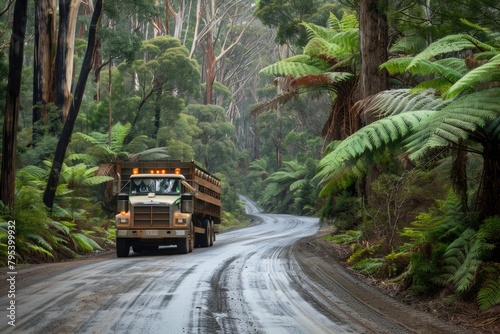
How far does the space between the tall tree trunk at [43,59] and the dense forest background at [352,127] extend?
0.18 ft

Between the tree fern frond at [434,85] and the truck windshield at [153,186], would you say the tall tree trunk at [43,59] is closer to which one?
the truck windshield at [153,186]

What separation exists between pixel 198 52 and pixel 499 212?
61.7 meters

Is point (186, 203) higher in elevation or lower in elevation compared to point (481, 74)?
lower

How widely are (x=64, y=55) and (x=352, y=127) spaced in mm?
13718

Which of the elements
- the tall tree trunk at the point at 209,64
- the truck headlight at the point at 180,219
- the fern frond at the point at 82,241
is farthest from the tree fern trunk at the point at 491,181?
the tall tree trunk at the point at 209,64

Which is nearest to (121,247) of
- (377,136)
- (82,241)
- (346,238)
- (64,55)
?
(82,241)

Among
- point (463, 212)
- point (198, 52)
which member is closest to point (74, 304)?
point (463, 212)

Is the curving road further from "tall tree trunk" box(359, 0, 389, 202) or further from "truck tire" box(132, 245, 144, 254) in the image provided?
"truck tire" box(132, 245, 144, 254)

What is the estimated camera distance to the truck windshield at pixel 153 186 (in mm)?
17266

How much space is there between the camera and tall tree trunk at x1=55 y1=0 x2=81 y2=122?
25.0 metres

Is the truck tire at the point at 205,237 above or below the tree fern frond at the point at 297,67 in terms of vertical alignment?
below

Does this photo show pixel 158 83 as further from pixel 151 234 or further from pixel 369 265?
pixel 369 265

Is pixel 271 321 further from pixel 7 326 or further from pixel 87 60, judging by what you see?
pixel 87 60

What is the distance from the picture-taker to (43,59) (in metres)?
24.9
